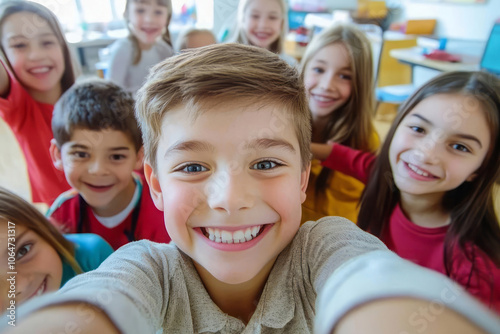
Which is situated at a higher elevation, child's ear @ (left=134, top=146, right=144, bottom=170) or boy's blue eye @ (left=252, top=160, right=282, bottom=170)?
boy's blue eye @ (left=252, top=160, right=282, bottom=170)

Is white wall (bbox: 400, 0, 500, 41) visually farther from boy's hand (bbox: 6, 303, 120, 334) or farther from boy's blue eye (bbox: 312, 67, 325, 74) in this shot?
boy's hand (bbox: 6, 303, 120, 334)

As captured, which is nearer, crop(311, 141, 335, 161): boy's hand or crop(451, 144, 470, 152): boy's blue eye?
crop(451, 144, 470, 152): boy's blue eye

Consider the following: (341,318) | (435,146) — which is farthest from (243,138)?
(435,146)

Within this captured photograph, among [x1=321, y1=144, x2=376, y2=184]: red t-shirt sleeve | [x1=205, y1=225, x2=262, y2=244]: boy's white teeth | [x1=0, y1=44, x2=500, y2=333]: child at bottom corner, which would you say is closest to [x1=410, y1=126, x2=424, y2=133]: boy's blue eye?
[x1=321, y1=144, x2=376, y2=184]: red t-shirt sleeve

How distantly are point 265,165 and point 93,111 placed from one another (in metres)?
0.36

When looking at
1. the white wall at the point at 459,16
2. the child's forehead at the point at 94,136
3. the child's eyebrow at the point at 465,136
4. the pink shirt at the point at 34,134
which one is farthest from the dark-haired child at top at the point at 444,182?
the white wall at the point at 459,16

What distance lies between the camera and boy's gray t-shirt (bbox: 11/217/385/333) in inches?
11.6

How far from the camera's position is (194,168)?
298 mm

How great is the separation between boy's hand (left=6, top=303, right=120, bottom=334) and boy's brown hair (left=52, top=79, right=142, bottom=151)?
36cm

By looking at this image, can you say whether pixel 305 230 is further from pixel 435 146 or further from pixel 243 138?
pixel 435 146

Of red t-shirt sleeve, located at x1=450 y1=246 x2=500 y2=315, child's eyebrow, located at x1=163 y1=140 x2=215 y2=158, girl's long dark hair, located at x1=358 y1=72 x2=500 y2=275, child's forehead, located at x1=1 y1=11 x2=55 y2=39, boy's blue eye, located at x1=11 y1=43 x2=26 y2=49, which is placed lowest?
red t-shirt sleeve, located at x1=450 y1=246 x2=500 y2=315

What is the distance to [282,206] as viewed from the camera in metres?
0.30

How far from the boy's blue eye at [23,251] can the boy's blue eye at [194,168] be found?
223 mm

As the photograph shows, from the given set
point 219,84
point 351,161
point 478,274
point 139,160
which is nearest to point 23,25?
point 139,160
